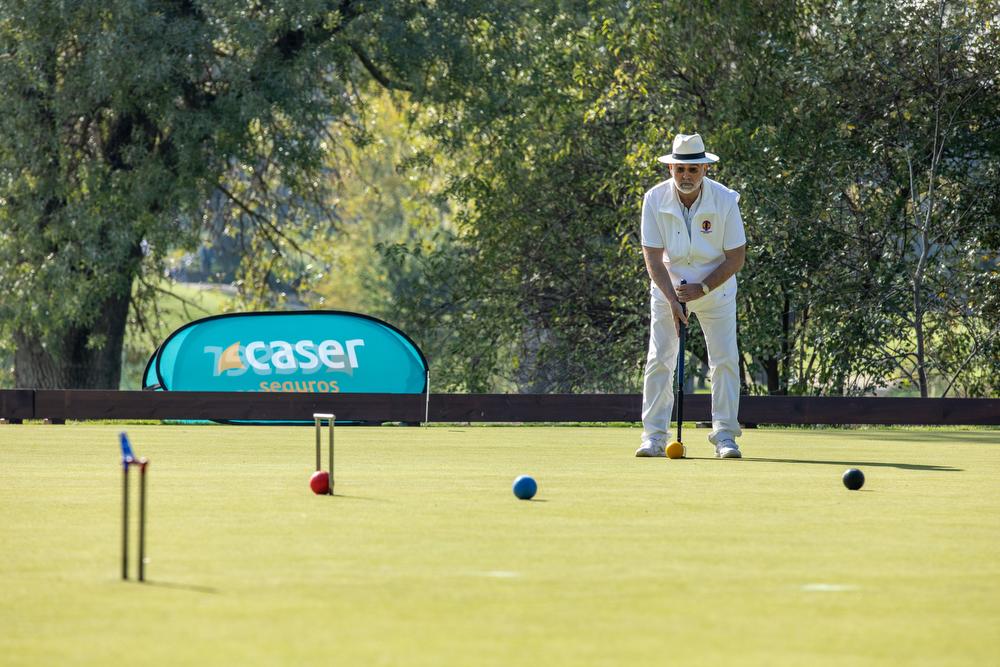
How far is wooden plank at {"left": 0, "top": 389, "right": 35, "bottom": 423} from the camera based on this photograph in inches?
392

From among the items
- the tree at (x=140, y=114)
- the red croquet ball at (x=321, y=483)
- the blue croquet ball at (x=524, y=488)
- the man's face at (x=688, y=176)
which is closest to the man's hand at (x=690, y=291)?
the man's face at (x=688, y=176)

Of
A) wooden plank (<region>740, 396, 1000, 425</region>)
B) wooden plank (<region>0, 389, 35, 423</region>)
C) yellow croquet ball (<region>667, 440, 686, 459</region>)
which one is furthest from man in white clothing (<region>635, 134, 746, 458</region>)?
wooden plank (<region>0, 389, 35, 423</region>)

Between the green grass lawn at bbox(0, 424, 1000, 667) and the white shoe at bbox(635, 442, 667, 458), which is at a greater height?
the white shoe at bbox(635, 442, 667, 458)

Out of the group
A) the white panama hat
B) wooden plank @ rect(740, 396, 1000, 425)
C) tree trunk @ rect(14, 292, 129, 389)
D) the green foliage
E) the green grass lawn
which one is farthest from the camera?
tree trunk @ rect(14, 292, 129, 389)

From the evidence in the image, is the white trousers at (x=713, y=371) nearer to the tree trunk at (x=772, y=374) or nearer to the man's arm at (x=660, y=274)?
the man's arm at (x=660, y=274)

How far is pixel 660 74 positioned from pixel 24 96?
18.1 ft

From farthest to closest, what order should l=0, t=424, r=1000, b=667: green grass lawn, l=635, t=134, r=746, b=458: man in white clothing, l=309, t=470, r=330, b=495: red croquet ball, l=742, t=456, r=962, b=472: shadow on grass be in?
l=635, t=134, r=746, b=458: man in white clothing
l=742, t=456, r=962, b=472: shadow on grass
l=309, t=470, r=330, b=495: red croquet ball
l=0, t=424, r=1000, b=667: green grass lawn

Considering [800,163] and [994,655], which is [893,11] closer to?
[800,163]

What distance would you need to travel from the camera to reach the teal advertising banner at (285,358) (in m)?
10.7

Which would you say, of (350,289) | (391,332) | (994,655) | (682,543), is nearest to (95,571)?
(682,543)

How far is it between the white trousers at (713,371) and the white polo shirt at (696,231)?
8 centimetres

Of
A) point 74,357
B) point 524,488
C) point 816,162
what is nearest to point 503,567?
point 524,488

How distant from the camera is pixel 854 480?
5285 mm

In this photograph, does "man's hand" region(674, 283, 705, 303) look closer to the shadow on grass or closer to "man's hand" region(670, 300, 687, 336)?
"man's hand" region(670, 300, 687, 336)
